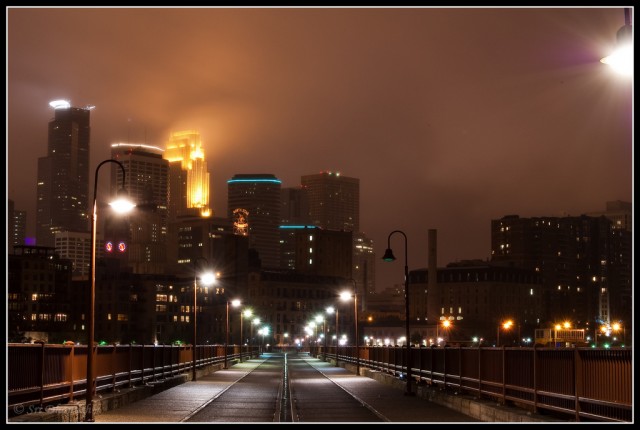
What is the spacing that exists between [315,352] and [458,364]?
111800 millimetres

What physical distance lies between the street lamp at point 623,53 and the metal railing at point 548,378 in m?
5.10

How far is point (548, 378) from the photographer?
80.2 feet

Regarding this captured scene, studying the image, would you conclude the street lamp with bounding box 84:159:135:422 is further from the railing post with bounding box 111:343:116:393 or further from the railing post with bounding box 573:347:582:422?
the railing post with bounding box 573:347:582:422

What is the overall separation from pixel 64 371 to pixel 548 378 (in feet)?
41.2

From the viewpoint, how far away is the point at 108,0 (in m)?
18.3

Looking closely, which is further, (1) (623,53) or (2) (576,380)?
(2) (576,380)

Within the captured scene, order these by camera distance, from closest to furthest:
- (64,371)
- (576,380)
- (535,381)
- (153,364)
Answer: (576,380) → (535,381) → (64,371) → (153,364)

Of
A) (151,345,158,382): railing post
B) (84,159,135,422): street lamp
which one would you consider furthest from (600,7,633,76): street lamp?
(151,345,158,382): railing post

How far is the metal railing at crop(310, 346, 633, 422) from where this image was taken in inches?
764

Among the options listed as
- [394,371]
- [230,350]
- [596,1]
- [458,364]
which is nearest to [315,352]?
[230,350]

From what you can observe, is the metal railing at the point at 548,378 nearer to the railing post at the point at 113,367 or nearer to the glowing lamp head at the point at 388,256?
the glowing lamp head at the point at 388,256

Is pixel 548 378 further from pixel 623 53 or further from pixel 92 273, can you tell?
pixel 92 273

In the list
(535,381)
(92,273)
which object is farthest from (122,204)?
(535,381)

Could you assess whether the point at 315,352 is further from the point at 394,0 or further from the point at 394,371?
the point at 394,0
